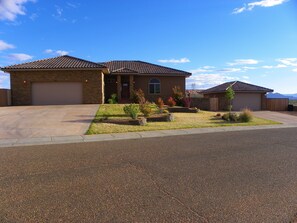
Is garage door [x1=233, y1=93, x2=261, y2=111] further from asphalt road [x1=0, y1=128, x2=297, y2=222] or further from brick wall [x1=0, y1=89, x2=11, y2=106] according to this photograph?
asphalt road [x1=0, y1=128, x2=297, y2=222]

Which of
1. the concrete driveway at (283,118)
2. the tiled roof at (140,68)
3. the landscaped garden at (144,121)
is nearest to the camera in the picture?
the landscaped garden at (144,121)

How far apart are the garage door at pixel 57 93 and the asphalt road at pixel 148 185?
19.0m

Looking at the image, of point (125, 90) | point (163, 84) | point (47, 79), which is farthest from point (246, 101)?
point (47, 79)

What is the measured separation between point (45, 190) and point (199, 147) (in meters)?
5.95

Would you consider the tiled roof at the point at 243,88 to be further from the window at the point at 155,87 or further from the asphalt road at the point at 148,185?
the asphalt road at the point at 148,185

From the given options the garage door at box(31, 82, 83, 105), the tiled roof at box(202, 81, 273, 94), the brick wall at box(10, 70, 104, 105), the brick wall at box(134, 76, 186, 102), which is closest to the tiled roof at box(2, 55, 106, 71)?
the brick wall at box(10, 70, 104, 105)

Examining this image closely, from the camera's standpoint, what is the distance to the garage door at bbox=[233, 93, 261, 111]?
3528 cm

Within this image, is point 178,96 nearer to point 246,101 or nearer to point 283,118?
point 246,101

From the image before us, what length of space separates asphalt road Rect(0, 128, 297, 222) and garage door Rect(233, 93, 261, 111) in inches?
1046

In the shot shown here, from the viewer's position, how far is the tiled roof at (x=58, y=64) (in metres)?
27.2

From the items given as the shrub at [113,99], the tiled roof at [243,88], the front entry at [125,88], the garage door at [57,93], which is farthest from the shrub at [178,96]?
the garage door at [57,93]

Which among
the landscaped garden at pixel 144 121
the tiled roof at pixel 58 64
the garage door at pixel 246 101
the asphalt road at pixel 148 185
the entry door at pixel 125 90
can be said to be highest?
the tiled roof at pixel 58 64

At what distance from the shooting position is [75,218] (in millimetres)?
4238

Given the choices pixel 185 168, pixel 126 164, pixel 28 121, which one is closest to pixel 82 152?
pixel 126 164
